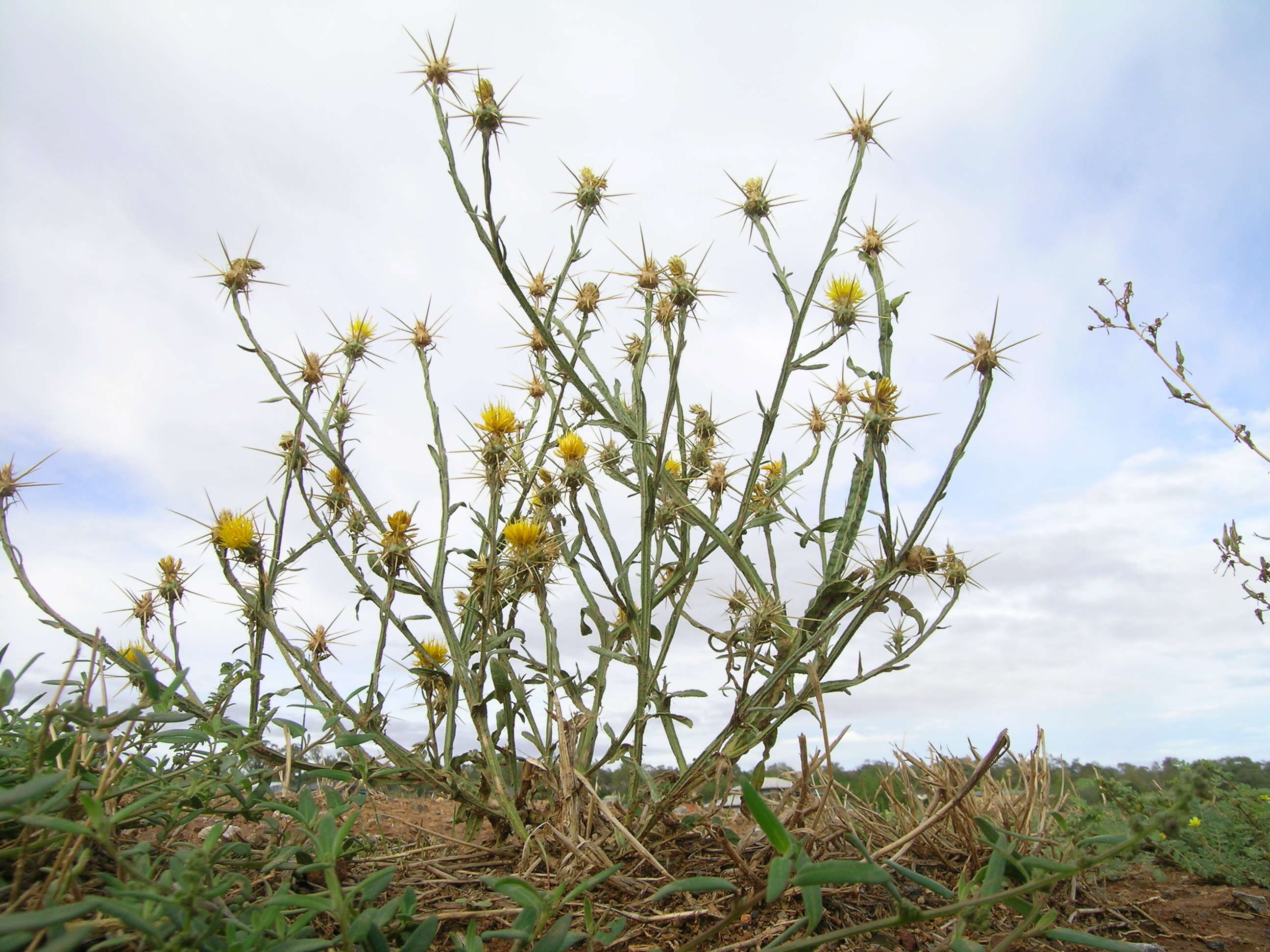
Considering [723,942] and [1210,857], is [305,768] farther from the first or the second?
[1210,857]

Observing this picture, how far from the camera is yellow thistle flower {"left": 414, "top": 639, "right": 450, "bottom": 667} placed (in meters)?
2.78

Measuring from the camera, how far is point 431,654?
2.91 m

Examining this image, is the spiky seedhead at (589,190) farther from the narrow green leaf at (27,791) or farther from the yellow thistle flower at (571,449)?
the narrow green leaf at (27,791)

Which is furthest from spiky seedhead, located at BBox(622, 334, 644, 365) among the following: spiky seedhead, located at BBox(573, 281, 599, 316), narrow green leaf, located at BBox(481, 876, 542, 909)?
narrow green leaf, located at BBox(481, 876, 542, 909)

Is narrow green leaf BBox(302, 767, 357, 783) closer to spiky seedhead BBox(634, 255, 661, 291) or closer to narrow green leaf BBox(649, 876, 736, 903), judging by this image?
narrow green leaf BBox(649, 876, 736, 903)

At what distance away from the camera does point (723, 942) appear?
76.1 inches

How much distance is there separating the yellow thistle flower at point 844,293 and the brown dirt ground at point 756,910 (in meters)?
2.01

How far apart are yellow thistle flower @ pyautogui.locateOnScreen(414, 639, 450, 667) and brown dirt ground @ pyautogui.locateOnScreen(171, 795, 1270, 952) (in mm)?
521

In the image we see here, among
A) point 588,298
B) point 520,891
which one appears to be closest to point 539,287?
point 588,298

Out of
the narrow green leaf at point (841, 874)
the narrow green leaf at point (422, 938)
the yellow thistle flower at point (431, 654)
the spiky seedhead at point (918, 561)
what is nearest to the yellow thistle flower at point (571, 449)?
the yellow thistle flower at point (431, 654)

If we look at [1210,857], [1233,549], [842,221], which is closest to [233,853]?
[842,221]

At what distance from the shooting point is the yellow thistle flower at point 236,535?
9.89 ft

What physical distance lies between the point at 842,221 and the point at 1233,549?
10.1 ft

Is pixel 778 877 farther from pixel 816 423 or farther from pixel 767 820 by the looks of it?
pixel 816 423
